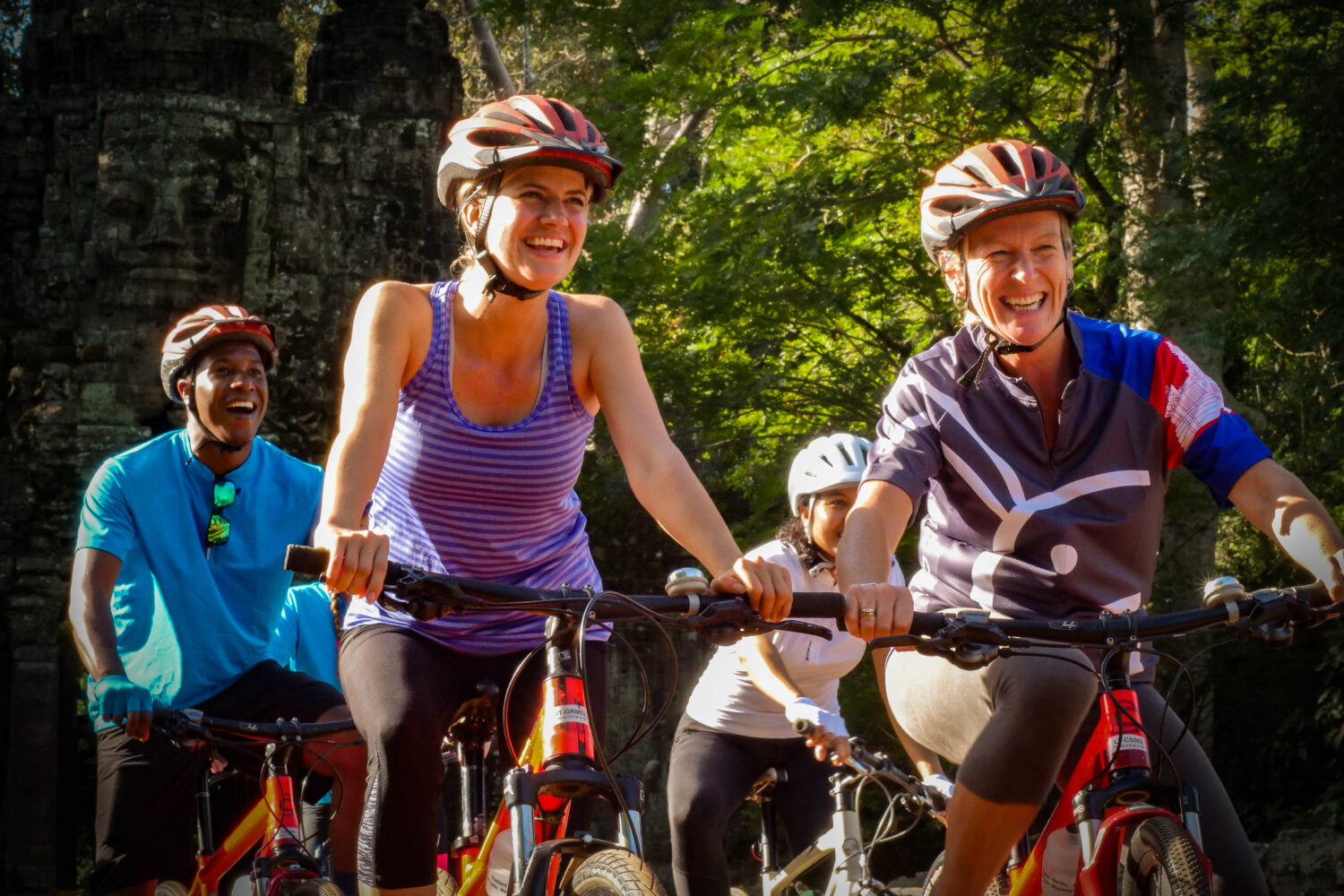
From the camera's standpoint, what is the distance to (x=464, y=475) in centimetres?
384

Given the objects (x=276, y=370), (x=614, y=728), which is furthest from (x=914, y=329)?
(x=276, y=370)

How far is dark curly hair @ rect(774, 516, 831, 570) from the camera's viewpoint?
20.5ft

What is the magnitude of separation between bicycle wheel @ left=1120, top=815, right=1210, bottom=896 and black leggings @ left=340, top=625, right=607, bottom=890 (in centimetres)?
110

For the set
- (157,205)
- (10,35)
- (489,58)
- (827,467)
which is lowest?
(827,467)

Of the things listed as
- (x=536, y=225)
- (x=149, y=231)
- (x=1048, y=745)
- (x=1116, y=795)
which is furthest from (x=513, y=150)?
(x=149, y=231)

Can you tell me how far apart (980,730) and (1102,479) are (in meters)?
0.66

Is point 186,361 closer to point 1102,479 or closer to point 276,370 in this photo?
point 1102,479

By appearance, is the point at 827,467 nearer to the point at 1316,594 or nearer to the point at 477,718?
the point at 477,718

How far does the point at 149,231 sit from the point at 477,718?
12.0 metres

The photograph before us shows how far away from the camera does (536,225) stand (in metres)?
3.76

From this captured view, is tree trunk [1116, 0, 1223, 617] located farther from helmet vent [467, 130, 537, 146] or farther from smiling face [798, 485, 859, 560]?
helmet vent [467, 130, 537, 146]

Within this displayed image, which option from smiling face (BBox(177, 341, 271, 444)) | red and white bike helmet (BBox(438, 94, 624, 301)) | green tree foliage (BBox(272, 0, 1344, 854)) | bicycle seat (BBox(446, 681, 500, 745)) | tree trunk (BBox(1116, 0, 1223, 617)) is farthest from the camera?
green tree foliage (BBox(272, 0, 1344, 854))

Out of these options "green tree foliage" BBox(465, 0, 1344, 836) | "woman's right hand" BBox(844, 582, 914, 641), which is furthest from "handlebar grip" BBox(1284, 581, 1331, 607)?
"green tree foliage" BBox(465, 0, 1344, 836)

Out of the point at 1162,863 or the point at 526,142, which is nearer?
the point at 1162,863
